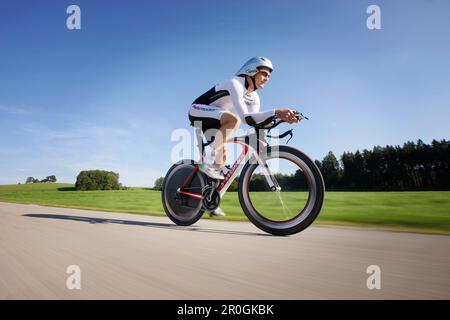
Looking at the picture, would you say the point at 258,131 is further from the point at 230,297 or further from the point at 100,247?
the point at 230,297

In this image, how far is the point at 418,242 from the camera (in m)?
2.50

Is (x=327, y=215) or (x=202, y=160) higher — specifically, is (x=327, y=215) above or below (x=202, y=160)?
below

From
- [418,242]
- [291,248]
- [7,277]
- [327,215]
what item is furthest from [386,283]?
[327,215]

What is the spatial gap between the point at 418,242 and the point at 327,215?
298cm

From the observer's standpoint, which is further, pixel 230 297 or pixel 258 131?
pixel 258 131

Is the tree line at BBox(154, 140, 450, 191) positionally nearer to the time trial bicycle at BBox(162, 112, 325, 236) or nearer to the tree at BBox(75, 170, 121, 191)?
the tree at BBox(75, 170, 121, 191)

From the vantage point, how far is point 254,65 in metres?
3.84

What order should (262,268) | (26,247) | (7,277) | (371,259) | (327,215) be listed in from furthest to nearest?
(327,215) → (26,247) → (371,259) → (262,268) → (7,277)

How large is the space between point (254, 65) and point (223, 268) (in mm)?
2913

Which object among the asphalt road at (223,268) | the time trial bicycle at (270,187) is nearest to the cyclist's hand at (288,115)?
the time trial bicycle at (270,187)

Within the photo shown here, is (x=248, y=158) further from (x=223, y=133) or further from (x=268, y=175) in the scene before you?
(x=223, y=133)

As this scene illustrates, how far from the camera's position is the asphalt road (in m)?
1.27

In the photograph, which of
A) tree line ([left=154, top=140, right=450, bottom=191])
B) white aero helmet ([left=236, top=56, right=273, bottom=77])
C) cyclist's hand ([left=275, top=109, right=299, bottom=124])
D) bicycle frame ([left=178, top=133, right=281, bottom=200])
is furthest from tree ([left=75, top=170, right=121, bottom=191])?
cyclist's hand ([left=275, top=109, right=299, bottom=124])

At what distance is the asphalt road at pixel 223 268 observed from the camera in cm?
127
